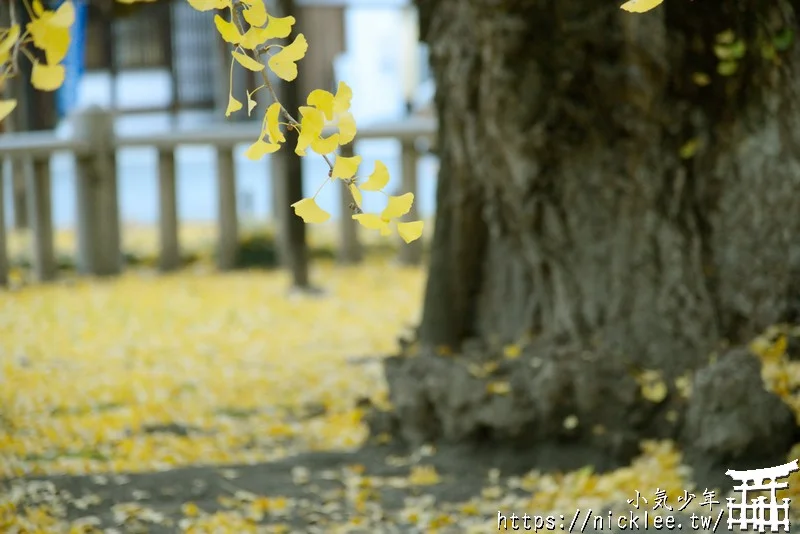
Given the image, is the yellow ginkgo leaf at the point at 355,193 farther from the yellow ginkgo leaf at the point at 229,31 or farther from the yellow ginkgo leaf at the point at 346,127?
the yellow ginkgo leaf at the point at 229,31

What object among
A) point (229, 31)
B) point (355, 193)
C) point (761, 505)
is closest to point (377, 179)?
point (355, 193)

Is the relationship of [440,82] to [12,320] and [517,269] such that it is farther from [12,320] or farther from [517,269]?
[12,320]

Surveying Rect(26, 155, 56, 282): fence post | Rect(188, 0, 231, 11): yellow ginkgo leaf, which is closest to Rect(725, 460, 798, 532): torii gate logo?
Rect(188, 0, 231, 11): yellow ginkgo leaf

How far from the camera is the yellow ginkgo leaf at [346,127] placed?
1.58 meters

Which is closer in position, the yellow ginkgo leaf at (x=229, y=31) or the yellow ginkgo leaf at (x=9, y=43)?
the yellow ginkgo leaf at (x=9, y=43)

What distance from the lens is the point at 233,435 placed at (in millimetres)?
3861

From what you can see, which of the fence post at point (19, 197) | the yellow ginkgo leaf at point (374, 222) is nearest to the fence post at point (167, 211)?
the fence post at point (19, 197)

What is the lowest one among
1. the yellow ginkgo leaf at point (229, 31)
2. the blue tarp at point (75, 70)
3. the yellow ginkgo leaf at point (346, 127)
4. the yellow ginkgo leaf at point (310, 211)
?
the yellow ginkgo leaf at point (310, 211)

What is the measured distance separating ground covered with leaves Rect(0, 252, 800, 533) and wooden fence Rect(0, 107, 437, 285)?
0.70 meters

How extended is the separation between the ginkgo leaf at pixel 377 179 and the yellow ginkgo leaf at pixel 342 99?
0.10 m

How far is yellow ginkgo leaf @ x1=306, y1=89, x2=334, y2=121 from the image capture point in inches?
58.1

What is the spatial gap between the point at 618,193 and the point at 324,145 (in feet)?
6.68

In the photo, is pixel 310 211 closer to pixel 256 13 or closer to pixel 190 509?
pixel 256 13

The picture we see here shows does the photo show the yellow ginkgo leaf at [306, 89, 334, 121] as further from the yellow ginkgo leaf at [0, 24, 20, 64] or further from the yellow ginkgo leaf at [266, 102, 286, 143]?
the yellow ginkgo leaf at [0, 24, 20, 64]
